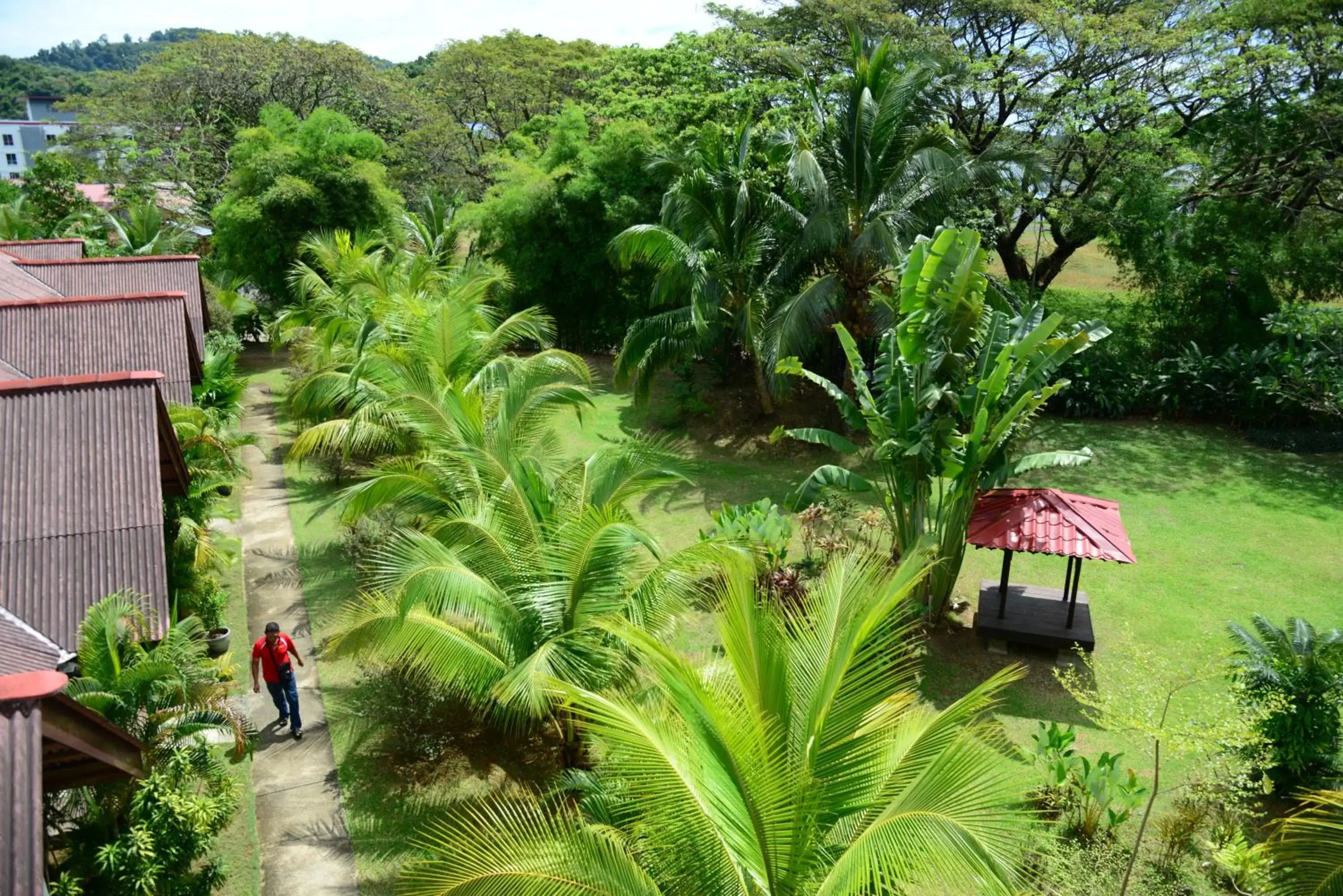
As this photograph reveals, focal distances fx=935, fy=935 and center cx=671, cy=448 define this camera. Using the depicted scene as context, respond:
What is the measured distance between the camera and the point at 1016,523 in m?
9.52

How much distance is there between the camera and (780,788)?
4.59 metres

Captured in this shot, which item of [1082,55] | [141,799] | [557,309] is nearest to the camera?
[141,799]

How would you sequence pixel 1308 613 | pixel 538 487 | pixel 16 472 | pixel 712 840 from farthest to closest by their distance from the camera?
pixel 1308 613
pixel 538 487
pixel 16 472
pixel 712 840

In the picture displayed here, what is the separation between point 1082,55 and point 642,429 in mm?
10440

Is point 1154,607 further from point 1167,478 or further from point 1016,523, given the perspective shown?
point 1167,478

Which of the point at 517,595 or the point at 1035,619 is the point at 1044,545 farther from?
the point at 517,595

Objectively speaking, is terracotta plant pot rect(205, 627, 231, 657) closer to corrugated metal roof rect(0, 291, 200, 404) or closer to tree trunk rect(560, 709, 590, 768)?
corrugated metal roof rect(0, 291, 200, 404)

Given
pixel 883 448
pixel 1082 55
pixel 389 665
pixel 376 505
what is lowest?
pixel 389 665

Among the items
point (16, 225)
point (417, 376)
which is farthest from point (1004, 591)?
point (16, 225)

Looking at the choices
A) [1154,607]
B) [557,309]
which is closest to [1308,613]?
[1154,607]

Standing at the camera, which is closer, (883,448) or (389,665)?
(389,665)

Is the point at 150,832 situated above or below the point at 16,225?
below

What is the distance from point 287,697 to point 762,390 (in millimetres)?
9881

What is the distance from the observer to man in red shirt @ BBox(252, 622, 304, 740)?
8164 mm
